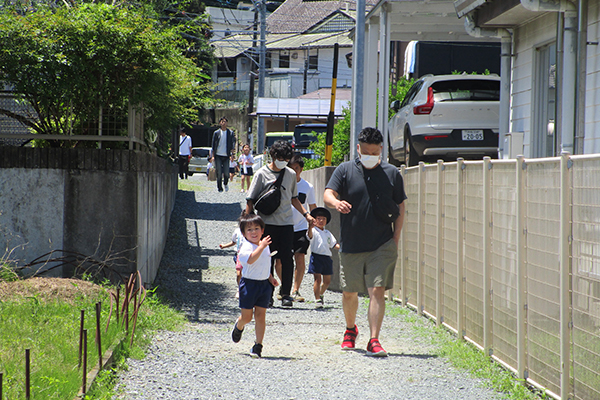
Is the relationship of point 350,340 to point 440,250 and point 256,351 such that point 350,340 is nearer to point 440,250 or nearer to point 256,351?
point 256,351

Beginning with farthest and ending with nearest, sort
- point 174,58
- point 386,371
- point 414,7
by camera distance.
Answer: point 414,7 → point 174,58 → point 386,371

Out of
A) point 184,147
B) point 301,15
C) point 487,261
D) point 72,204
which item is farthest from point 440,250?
point 301,15

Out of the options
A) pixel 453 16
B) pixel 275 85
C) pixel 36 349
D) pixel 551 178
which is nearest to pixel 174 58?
pixel 36 349

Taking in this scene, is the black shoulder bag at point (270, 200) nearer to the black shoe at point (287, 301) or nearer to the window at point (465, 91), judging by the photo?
the black shoe at point (287, 301)

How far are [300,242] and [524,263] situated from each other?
4.01 m

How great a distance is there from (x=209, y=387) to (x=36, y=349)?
1266 mm

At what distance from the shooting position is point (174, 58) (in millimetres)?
8531

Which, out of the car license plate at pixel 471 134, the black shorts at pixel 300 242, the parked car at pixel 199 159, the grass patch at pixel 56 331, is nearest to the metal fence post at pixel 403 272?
the black shorts at pixel 300 242

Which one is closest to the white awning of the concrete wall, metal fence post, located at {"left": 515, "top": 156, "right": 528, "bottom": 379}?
the concrete wall

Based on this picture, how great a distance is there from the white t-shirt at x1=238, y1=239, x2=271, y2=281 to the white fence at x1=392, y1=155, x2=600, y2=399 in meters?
1.78

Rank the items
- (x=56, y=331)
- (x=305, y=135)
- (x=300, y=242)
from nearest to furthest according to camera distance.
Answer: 1. (x=56, y=331)
2. (x=300, y=242)
3. (x=305, y=135)

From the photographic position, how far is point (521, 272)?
5180 mm

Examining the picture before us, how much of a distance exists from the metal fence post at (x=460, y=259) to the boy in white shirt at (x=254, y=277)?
1807 mm

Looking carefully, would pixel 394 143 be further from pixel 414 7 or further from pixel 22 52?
pixel 22 52
